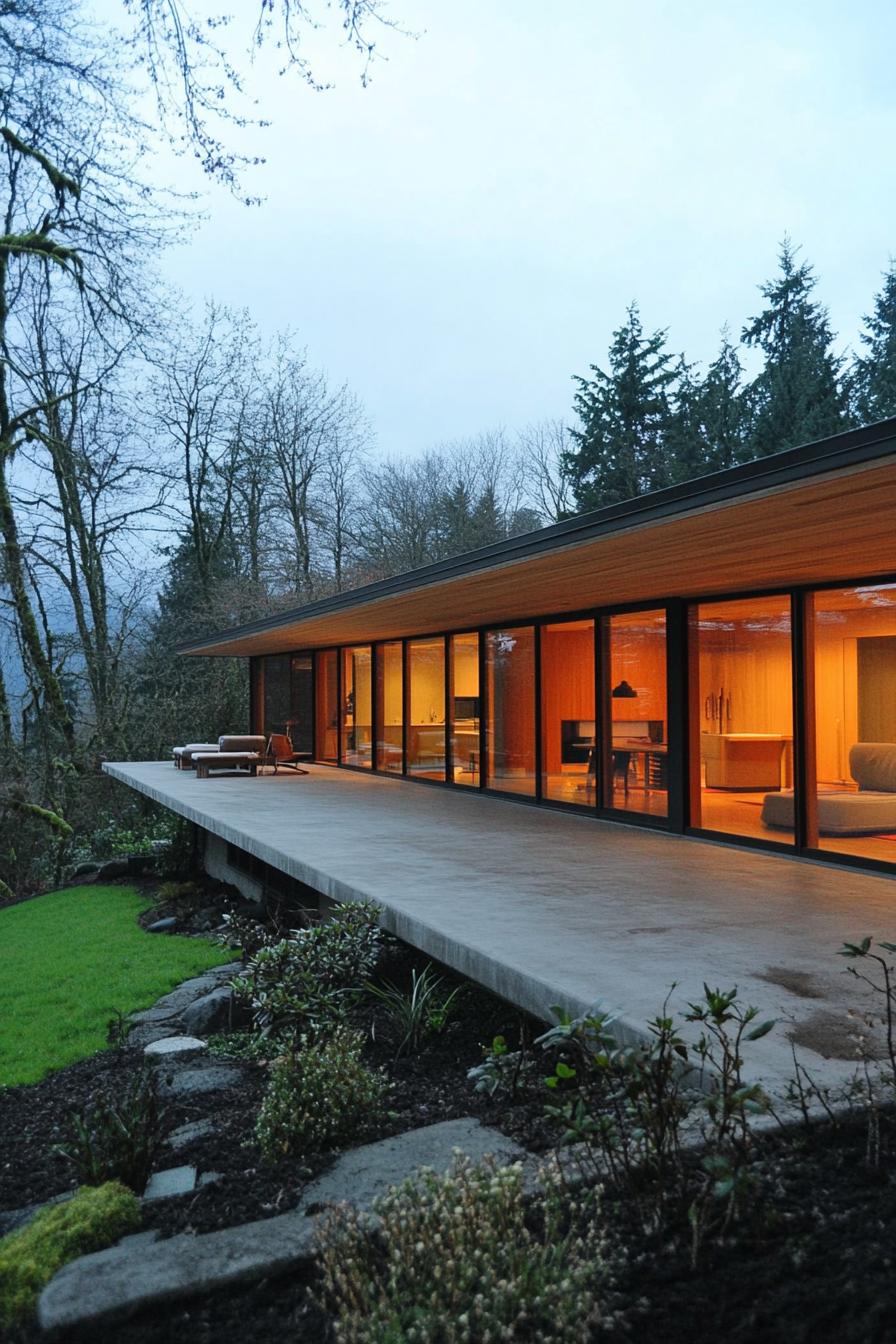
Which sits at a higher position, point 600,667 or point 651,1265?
point 600,667

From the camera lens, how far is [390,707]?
14.6 metres

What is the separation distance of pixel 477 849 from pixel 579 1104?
4814mm

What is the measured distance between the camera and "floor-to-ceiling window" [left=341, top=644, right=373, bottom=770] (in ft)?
50.8

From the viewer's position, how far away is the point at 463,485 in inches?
991

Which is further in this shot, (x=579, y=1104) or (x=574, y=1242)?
(x=579, y=1104)

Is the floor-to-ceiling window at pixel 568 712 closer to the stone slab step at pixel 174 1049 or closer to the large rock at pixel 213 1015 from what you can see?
the large rock at pixel 213 1015

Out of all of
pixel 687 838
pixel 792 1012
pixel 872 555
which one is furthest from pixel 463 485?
pixel 792 1012

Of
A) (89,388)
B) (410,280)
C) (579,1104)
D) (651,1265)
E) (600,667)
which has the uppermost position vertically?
(410,280)

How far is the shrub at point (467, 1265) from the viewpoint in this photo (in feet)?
6.50

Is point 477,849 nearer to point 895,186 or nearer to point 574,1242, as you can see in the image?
point 574,1242

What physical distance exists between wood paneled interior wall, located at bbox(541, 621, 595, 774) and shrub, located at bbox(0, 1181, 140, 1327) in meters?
7.37

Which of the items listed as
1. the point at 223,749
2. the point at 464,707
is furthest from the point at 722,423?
the point at 223,749

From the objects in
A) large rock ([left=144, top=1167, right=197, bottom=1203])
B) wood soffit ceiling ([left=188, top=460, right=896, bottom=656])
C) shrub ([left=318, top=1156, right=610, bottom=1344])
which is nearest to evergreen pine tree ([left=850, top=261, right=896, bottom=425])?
wood soffit ceiling ([left=188, top=460, right=896, bottom=656])

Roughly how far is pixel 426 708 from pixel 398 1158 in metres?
10.6
